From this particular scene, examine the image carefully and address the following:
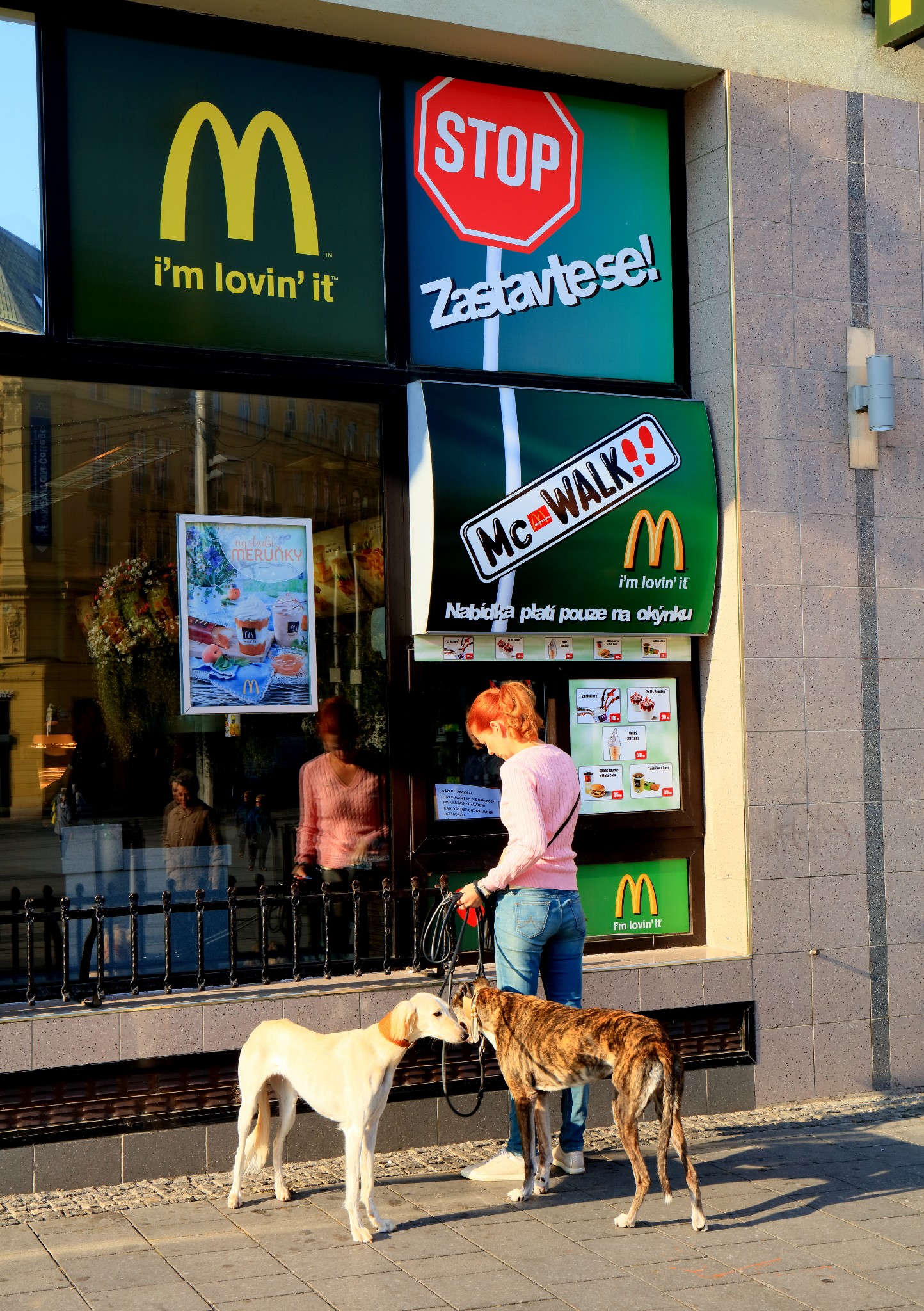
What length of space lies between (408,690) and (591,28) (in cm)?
368

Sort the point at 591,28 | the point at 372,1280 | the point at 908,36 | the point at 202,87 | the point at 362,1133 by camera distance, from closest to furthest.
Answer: the point at 372,1280
the point at 362,1133
the point at 202,87
the point at 591,28
the point at 908,36

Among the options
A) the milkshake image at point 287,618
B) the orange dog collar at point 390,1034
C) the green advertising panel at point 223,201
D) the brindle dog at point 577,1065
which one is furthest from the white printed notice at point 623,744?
the orange dog collar at point 390,1034

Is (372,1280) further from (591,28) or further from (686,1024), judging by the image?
(591,28)

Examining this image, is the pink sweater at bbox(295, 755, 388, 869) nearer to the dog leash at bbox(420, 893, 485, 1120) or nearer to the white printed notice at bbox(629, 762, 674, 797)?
the dog leash at bbox(420, 893, 485, 1120)

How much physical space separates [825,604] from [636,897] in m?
1.97

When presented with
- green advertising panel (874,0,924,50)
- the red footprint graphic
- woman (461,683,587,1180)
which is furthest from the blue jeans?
green advertising panel (874,0,924,50)

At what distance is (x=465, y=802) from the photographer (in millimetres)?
7270

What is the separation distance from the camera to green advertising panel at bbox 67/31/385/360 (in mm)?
6641

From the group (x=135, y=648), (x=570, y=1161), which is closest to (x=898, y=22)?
(x=135, y=648)

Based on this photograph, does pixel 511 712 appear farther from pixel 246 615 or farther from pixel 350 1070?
pixel 350 1070

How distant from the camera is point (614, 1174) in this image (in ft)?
20.3

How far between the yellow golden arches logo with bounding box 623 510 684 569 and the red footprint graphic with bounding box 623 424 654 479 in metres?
0.24

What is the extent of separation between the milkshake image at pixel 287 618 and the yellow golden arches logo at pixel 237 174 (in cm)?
178

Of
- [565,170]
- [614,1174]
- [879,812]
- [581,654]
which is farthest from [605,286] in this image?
[614,1174]
